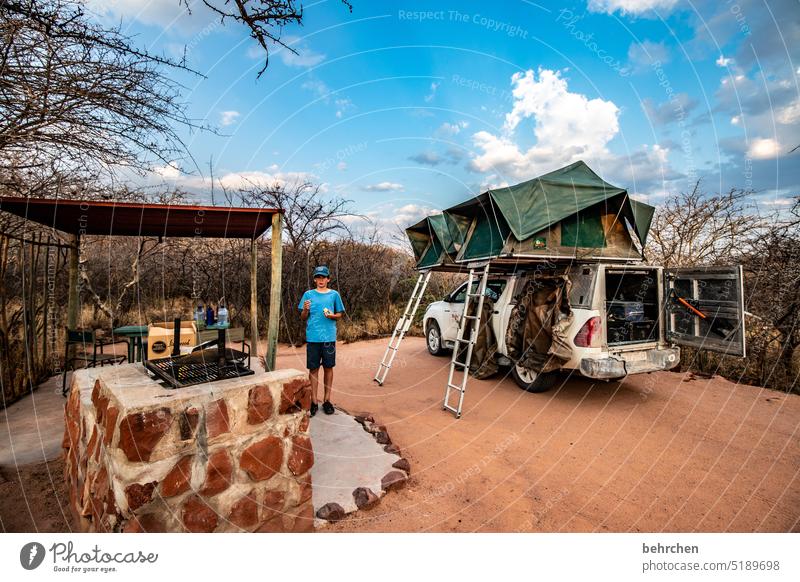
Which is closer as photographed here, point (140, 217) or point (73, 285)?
point (140, 217)

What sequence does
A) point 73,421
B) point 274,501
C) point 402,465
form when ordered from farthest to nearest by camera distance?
1. point 402,465
2. point 73,421
3. point 274,501

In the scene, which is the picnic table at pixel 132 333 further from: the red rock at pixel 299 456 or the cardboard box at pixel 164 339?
the red rock at pixel 299 456

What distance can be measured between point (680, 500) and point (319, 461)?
118 inches

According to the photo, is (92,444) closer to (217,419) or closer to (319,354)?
(217,419)

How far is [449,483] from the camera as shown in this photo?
10.8ft

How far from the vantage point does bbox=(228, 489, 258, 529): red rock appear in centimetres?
222

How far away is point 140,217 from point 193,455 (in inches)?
143

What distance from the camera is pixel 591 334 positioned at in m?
4.76

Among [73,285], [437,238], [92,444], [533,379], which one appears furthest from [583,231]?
[73,285]

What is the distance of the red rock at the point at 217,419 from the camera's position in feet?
7.02

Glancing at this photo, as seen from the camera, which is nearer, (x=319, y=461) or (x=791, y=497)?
(x=791, y=497)

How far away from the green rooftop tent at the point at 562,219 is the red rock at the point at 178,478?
4.24 meters
